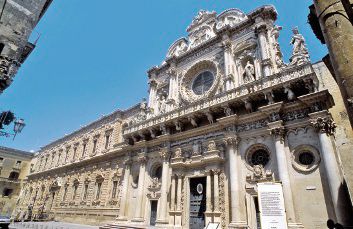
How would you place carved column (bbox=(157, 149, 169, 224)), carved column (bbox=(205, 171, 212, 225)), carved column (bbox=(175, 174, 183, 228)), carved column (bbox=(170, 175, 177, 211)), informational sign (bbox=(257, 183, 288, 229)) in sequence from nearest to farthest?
1. informational sign (bbox=(257, 183, 288, 229))
2. carved column (bbox=(205, 171, 212, 225))
3. carved column (bbox=(175, 174, 183, 228))
4. carved column (bbox=(170, 175, 177, 211))
5. carved column (bbox=(157, 149, 169, 224))

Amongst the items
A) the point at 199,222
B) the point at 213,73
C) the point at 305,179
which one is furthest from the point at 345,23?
the point at 213,73

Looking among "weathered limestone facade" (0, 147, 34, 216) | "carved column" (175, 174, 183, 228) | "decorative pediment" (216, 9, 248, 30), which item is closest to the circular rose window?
"decorative pediment" (216, 9, 248, 30)

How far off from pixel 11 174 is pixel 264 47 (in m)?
47.8

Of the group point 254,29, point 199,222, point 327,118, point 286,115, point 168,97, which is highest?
point 254,29

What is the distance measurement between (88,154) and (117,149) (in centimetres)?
699

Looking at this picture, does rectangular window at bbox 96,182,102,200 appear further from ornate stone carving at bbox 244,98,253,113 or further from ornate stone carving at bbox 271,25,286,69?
ornate stone carving at bbox 271,25,286,69

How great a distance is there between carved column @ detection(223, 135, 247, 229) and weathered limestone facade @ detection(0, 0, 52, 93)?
36.7ft

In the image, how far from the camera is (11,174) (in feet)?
139

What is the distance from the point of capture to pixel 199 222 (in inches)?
537

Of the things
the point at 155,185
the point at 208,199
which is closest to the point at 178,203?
the point at 208,199

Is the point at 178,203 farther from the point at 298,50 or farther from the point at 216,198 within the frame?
the point at 298,50

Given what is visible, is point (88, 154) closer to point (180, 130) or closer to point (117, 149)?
point (117, 149)

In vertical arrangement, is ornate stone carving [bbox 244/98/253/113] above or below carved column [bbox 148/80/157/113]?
below

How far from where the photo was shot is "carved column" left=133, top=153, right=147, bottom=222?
54.5 feet
